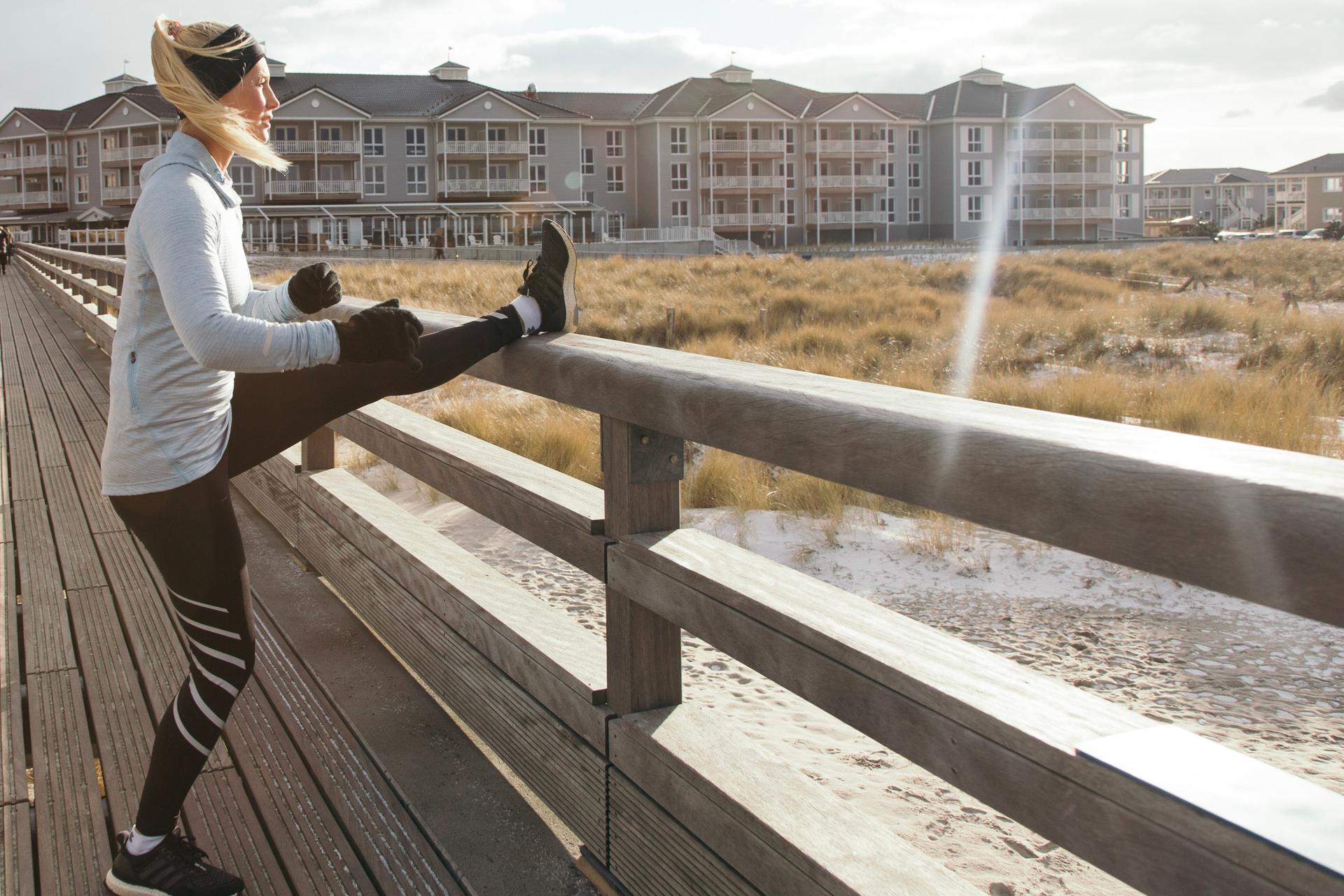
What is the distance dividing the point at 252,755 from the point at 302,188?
2329 inches

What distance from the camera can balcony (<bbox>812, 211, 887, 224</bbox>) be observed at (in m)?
64.9

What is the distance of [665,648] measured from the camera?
2.24 meters

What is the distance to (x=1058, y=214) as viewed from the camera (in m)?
66.8

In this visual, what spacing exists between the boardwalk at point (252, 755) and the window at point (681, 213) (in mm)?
59430

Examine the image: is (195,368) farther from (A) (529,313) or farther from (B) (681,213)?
(B) (681,213)

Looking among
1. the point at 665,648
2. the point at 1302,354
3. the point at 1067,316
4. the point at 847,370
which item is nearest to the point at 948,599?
the point at 665,648

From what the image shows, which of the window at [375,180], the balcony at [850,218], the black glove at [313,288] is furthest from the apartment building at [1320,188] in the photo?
the black glove at [313,288]

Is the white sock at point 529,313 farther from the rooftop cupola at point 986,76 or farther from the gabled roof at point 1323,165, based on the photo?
the gabled roof at point 1323,165

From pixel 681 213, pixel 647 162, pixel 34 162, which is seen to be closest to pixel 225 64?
pixel 681 213

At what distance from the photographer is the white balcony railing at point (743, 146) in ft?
203

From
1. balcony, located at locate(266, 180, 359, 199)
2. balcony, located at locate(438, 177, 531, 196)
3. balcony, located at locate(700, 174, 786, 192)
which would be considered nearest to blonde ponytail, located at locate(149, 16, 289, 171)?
balcony, located at locate(266, 180, 359, 199)

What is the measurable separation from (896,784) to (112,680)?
2.23 m

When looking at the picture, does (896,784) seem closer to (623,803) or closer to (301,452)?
(623,803)

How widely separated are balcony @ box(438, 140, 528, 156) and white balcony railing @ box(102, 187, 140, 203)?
18.6m
